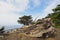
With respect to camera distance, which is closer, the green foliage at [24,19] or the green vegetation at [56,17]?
the green vegetation at [56,17]

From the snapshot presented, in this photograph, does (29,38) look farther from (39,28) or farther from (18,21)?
(18,21)

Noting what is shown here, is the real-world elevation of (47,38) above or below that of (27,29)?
below

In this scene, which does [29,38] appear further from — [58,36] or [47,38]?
[58,36]

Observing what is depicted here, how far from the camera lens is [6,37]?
800 inches

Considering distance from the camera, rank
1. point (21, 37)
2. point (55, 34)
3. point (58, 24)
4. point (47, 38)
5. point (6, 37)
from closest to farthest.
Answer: point (6, 37)
point (21, 37)
point (47, 38)
point (55, 34)
point (58, 24)

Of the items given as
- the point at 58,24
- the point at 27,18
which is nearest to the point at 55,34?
the point at 58,24

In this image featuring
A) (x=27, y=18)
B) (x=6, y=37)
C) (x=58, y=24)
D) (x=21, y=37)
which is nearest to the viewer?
(x=6, y=37)

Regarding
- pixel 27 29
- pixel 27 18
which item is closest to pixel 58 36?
pixel 27 29

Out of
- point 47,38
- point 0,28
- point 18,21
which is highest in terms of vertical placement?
point 18,21

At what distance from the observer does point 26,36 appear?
22484 mm

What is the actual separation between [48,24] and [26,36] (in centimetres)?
388

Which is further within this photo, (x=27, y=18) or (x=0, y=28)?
(x=27, y=18)

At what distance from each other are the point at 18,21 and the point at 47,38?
15.7 meters

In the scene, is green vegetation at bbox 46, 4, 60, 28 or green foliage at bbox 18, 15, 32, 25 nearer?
green vegetation at bbox 46, 4, 60, 28
